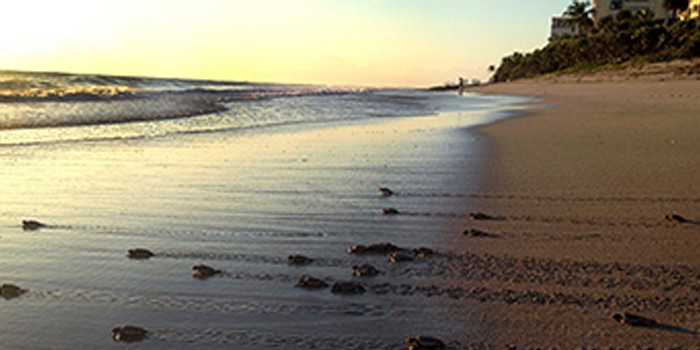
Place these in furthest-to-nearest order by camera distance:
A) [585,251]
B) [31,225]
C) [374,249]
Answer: [31,225], [374,249], [585,251]

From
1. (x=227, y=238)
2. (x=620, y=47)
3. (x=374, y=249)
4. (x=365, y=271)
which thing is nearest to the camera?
(x=365, y=271)

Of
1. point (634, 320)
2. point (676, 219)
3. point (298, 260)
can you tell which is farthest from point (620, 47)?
point (634, 320)

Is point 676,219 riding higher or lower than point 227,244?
higher

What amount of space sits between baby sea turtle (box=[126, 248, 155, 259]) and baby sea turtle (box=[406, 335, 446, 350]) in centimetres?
270

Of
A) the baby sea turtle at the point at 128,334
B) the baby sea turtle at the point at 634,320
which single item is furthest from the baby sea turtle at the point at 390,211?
the baby sea turtle at the point at 128,334

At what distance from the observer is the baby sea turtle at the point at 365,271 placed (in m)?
4.70

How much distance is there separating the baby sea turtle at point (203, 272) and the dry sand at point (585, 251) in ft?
6.19

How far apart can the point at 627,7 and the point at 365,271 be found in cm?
8387

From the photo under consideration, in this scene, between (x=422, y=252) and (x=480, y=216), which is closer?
(x=422, y=252)

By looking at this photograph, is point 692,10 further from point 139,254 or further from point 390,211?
point 139,254

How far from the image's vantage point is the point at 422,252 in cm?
526

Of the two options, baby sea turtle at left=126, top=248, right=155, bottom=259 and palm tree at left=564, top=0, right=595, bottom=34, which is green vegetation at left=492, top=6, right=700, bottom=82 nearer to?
palm tree at left=564, top=0, right=595, bottom=34

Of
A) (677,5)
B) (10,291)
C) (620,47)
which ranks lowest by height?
(10,291)

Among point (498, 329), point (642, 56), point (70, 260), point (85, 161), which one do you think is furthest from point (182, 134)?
point (642, 56)
